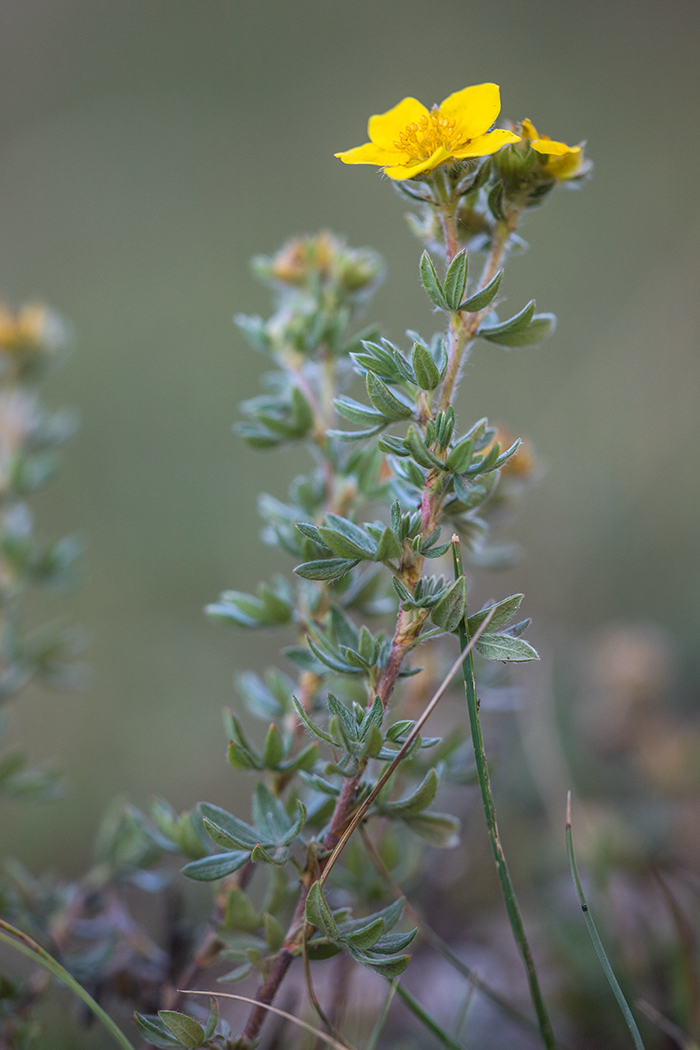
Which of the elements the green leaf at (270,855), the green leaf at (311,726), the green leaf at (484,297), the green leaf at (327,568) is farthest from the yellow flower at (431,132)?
the green leaf at (270,855)

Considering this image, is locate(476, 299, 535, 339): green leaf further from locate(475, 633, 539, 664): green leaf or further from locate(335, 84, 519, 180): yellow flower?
locate(475, 633, 539, 664): green leaf

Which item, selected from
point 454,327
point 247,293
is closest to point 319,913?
point 454,327

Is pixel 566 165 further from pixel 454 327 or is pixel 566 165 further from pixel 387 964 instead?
pixel 387 964

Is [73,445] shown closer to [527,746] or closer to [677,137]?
[527,746]

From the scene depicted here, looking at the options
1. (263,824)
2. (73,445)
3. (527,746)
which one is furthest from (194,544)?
(263,824)

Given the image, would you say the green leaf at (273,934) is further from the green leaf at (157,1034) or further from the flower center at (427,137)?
the flower center at (427,137)

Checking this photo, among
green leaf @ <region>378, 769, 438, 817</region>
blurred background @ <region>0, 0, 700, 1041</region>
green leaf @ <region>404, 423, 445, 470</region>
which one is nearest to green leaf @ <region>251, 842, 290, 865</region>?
green leaf @ <region>378, 769, 438, 817</region>
